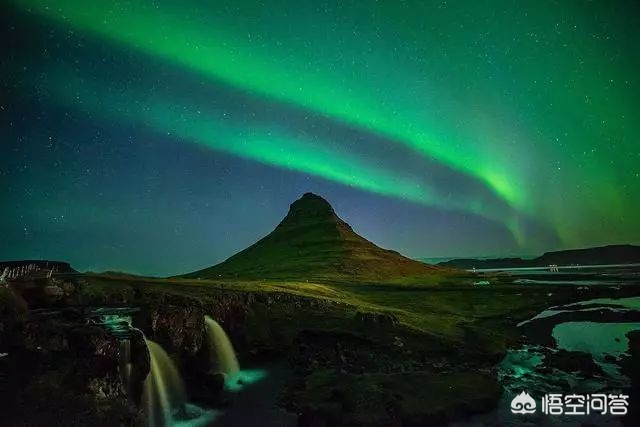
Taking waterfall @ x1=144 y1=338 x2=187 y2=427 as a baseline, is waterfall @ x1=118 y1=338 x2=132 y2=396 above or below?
above

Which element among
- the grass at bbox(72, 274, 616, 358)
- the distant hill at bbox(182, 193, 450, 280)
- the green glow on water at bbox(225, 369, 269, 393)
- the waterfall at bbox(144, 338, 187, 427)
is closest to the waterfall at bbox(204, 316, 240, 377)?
the green glow on water at bbox(225, 369, 269, 393)

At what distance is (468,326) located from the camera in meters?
13.3

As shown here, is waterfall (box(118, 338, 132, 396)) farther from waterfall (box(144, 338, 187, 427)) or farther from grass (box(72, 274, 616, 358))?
grass (box(72, 274, 616, 358))

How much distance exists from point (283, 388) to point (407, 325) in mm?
5168

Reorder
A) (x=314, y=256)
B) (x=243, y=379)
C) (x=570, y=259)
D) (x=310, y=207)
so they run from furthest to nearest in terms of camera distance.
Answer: (x=314, y=256), (x=310, y=207), (x=570, y=259), (x=243, y=379)

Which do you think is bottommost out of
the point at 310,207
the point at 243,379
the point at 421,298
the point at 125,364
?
the point at 243,379

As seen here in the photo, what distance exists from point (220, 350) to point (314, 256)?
38.2ft

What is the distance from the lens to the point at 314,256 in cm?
2264

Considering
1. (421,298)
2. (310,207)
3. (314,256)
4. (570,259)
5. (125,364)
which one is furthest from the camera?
(314,256)

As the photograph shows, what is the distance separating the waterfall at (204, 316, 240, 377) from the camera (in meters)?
11.0

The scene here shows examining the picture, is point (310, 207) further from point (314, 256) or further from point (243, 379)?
point (243, 379)

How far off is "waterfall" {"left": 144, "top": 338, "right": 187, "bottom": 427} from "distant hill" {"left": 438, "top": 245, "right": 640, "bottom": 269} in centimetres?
916

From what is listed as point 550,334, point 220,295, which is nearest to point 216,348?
point 220,295

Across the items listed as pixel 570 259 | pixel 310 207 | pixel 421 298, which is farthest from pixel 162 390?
pixel 570 259
